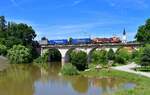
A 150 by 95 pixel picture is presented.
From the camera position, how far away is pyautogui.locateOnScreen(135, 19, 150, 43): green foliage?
2707 inches

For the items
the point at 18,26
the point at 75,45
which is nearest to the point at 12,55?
the point at 18,26

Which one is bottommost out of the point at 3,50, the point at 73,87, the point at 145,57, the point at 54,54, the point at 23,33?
the point at 73,87

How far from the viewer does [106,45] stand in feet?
272

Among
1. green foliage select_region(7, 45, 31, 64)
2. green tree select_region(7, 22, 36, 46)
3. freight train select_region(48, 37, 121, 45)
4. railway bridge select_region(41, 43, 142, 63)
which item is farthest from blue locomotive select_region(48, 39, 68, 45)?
green foliage select_region(7, 45, 31, 64)

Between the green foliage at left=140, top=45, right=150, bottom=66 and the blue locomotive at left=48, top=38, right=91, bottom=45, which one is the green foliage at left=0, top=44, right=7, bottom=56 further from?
the green foliage at left=140, top=45, right=150, bottom=66

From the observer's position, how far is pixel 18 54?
8506 cm

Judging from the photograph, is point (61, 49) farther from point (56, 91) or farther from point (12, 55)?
point (56, 91)

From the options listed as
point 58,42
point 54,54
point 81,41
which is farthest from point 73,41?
point 54,54

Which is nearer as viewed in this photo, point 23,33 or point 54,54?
point 23,33

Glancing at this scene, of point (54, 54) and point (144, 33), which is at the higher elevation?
point (144, 33)

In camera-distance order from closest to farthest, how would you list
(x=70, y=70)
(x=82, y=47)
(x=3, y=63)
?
1. (x=70, y=70)
2. (x=3, y=63)
3. (x=82, y=47)

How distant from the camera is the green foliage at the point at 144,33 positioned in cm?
6875

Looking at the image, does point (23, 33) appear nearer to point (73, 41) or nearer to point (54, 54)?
point (54, 54)

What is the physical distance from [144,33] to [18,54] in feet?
107
